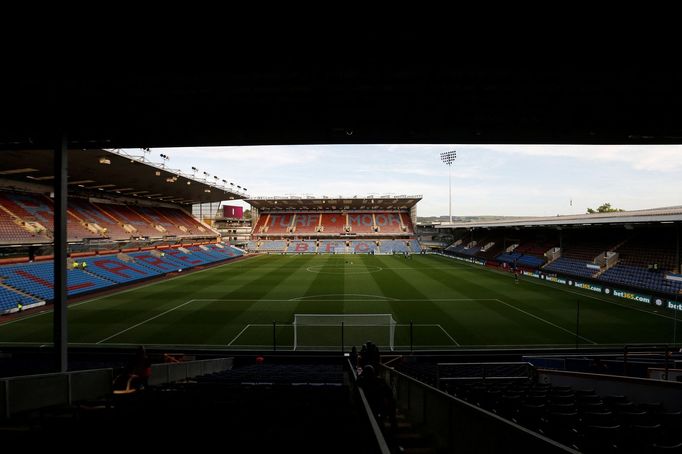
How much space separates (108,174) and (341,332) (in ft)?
89.5

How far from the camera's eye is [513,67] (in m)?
4.82

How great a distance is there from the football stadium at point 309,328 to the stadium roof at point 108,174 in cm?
30

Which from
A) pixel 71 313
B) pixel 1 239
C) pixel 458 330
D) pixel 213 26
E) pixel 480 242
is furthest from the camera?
pixel 480 242

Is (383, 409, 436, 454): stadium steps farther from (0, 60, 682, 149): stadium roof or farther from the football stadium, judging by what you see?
(0, 60, 682, 149): stadium roof

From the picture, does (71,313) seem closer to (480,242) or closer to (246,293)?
(246,293)

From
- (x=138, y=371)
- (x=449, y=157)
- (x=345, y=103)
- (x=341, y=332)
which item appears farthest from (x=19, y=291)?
(x=449, y=157)

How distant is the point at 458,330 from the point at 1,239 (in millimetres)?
34383

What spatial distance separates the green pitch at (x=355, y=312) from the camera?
15.5 meters

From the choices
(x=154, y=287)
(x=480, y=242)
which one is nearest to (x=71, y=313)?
(x=154, y=287)

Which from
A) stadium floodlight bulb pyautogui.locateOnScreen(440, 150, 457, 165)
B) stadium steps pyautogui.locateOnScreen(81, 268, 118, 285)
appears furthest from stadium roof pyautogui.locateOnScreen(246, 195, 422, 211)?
stadium steps pyautogui.locateOnScreen(81, 268, 118, 285)

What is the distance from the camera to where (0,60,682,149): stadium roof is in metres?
4.95

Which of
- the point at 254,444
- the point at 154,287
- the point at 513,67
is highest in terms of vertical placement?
the point at 513,67

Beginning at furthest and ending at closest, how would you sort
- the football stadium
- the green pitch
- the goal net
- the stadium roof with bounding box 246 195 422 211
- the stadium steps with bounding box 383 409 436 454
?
1. the stadium roof with bounding box 246 195 422 211
2. the green pitch
3. the goal net
4. the stadium steps with bounding box 383 409 436 454
5. the football stadium

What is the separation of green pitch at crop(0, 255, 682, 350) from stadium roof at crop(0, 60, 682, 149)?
26.4 feet
